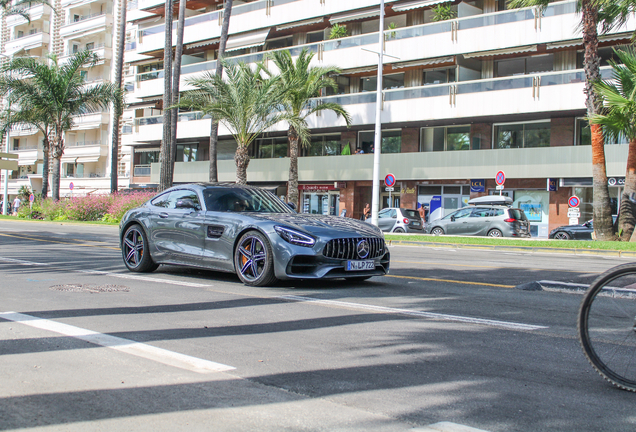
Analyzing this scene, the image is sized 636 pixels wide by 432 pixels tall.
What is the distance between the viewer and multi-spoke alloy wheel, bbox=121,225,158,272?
A: 9531 mm

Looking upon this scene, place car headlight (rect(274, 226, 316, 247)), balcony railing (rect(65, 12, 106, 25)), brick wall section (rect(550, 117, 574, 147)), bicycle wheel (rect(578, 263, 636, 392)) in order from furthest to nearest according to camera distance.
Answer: balcony railing (rect(65, 12, 106, 25)), brick wall section (rect(550, 117, 574, 147)), car headlight (rect(274, 226, 316, 247)), bicycle wheel (rect(578, 263, 636, 392))

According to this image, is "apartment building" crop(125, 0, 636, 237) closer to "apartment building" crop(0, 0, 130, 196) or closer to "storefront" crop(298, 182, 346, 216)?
"storefront" crop(298, 182, 346, 216)

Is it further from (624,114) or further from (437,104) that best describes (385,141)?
(624,114)

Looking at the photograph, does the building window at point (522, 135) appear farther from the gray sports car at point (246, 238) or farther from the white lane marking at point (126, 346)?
the white lane marking at point (126, 346)

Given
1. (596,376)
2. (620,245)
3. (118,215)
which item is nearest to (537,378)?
(596,376)

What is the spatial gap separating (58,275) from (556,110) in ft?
83.6

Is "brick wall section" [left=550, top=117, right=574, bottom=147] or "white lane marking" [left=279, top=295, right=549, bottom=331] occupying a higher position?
"brick wall section" [left=550, top=117, right=574, bottom=147]

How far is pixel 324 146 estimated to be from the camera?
40.8 m

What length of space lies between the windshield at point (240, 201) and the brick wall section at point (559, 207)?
24.9 metres

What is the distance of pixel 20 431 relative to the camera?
9.71 ft

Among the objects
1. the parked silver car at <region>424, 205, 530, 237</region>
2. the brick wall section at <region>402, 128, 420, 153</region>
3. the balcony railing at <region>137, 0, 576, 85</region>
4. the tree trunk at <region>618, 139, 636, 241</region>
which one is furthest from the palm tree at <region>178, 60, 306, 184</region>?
the tree trunk at <region>618, 139, 636, 241</region>

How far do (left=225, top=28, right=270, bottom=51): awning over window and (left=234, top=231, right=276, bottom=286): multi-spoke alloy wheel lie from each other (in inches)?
1363

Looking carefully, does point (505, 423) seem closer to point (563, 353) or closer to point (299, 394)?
point (299, 394)

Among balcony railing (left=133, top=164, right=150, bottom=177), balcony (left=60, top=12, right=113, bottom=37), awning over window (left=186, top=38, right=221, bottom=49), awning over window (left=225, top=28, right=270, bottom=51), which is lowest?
balcony railing (left=133, top=164, right=150, bottom=177)
